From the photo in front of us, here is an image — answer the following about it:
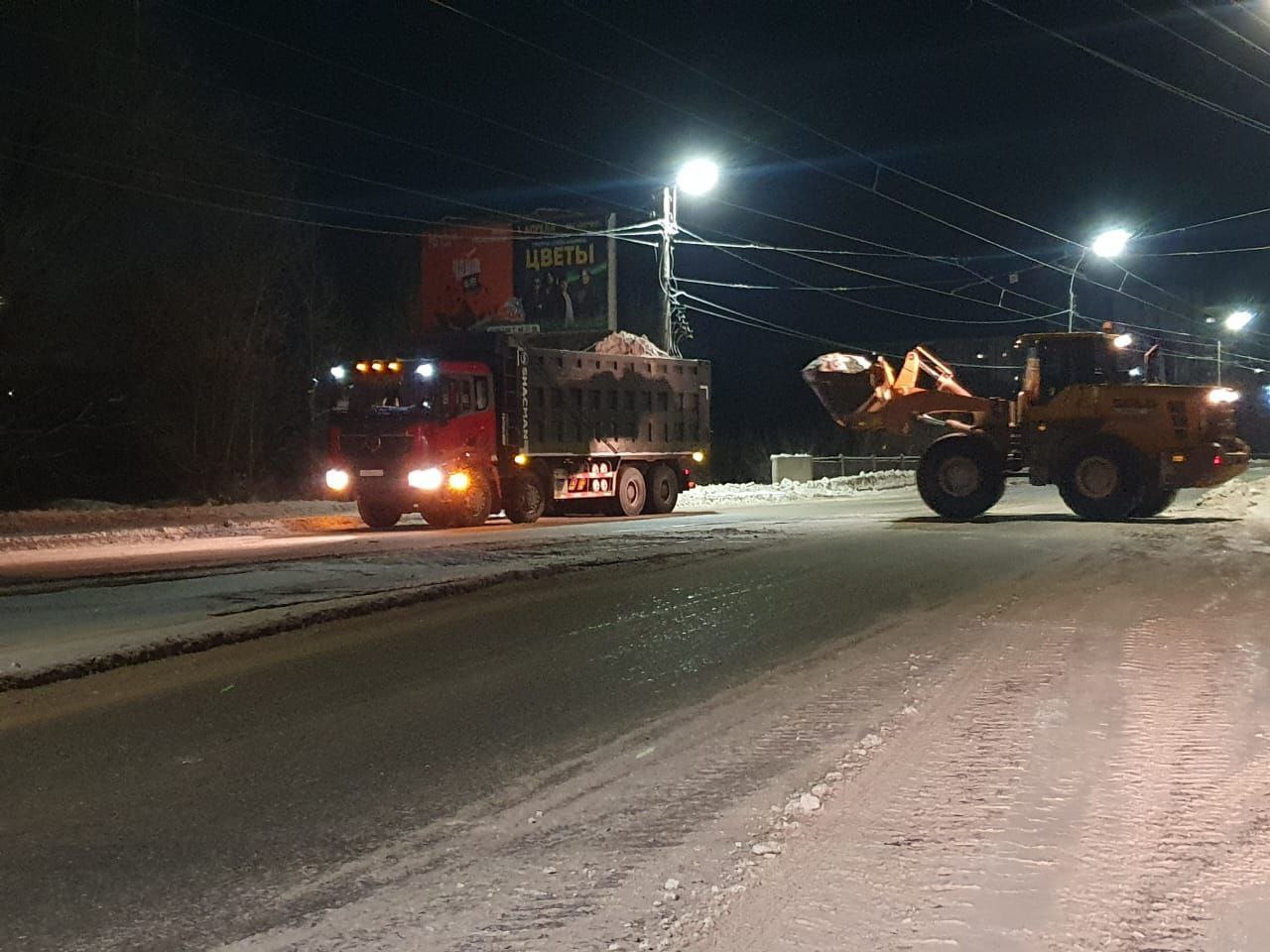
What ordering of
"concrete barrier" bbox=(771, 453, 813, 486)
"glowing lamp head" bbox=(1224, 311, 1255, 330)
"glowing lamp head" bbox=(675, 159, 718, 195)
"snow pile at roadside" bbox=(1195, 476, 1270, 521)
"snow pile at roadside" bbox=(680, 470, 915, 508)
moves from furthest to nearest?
"glowing lamp head" bbox=(1224, 311, 1255, 330) → "concrete barrier" bbox=(771, 453, 813, 486) → "snow pile at roadside" bbox=(680, 470, 915, 508) → "glowing lamp head" bbox=(675, 159, 718, 195) → "snow pile at roadside" bbox=(1195, 476, 1270, 521)

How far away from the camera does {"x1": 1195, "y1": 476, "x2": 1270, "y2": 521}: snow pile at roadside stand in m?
24.2

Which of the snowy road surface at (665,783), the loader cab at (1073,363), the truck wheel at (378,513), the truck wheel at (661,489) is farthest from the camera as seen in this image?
the truck wheel at (661,489)

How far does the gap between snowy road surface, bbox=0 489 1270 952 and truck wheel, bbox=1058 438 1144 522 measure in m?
10.2

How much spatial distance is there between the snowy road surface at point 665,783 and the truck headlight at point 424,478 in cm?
1070

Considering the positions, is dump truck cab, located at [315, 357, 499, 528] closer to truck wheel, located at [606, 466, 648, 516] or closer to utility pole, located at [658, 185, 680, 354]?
truck wheel, located at [606, 466, 648, 516]

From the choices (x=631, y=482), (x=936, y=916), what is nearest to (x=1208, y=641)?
(x=936, y=916)

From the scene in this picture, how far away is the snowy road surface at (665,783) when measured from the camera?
443 centimetres

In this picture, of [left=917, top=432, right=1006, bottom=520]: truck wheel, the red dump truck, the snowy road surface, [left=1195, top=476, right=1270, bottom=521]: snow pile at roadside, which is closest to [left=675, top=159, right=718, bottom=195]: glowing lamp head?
the red dump truck

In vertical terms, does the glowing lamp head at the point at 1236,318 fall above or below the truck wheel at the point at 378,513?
above

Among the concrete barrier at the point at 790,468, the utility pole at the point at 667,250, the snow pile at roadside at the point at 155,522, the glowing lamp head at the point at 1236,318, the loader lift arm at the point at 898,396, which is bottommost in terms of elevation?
the snow pile at roadside at the point at 155,522

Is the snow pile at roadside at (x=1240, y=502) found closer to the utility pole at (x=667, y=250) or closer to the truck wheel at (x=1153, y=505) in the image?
the truck wheel at (x=1153, y=505)

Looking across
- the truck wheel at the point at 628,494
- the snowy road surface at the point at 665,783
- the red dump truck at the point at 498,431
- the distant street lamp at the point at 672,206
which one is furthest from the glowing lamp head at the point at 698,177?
the snowy road surface at the point at 665,783

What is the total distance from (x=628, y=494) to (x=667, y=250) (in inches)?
333

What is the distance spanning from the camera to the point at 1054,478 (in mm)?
22375
